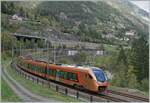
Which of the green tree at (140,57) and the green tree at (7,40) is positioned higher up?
the green tree at (7,40)

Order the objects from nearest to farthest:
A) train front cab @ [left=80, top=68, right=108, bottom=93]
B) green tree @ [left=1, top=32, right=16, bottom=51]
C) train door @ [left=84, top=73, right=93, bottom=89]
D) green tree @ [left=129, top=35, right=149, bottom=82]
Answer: train front cab @ [left=80, top=68, right=108, bottom=93] → train door @ [left=84, top=73, right=93, bottom=89] → green tree @ [left=1, top=32, right=16, bottom=51] → green tree @ [left=129, top=35, right=149, bottom=82]

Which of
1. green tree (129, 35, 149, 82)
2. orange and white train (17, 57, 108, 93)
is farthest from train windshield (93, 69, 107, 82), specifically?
green tree (129, 35, 149, 82)

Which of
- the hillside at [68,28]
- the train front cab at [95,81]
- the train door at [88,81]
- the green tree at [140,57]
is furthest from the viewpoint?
the hillside at [68,28]

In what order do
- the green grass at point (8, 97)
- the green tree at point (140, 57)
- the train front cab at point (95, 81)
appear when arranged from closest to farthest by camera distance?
the green grass at point (8, 97) < the train front cab at point (95, 81) < the green tree at point (140, 57)

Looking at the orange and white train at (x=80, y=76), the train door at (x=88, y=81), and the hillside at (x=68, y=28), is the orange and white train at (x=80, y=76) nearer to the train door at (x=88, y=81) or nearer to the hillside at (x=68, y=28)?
the train door at (x=88, y=81)

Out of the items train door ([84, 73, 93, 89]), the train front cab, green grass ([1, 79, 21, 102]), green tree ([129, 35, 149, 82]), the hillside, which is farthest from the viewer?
the hillside

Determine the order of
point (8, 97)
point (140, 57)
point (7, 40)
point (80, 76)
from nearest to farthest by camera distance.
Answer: point (8, 97) < point (80, 76) < point (7, 40) < point (140, 57)

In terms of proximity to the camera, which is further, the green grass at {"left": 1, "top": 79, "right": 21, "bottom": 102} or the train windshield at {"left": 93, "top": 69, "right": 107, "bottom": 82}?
the train windshield at {"left": 93, "top": 69, "right": 107, "bottom": 82}

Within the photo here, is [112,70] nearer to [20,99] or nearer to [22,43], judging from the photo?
[22,43]

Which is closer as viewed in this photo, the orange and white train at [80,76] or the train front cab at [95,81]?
the train front cab at [95,81]

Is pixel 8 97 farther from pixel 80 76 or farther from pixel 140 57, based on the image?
pixel 140 57

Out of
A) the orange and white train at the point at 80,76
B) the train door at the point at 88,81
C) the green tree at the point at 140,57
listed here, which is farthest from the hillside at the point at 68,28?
the train door at the point at 88,81

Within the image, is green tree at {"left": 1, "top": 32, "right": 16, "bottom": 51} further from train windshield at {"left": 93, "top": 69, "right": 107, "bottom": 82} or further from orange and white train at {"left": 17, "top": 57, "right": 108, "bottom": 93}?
train windshield at {"left": 93, "top": 69, "right": 107, "bottom": 82}

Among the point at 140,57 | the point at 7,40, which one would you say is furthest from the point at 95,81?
the point at 140,57
